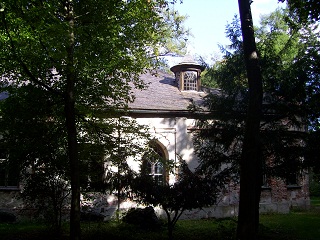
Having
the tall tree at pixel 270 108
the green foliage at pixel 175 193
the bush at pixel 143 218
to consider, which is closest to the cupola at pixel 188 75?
the tall tree at pixel 270 108

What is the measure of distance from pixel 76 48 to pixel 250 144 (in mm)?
5374

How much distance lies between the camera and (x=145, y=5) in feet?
30.8

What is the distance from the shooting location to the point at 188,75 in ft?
64.9

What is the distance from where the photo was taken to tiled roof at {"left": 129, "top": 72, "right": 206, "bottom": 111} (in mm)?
17016

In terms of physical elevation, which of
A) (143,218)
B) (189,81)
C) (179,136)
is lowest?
(143,218)

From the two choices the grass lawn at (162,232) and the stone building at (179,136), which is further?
the stone building at (179,136)

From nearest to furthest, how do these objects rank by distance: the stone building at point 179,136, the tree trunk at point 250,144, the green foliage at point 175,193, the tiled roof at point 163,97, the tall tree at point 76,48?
the tall tree at point 76,48
the tree trunk at point 250,144
the green foliage at point 175,193
the stone building at point 179,136
the tiled roof at point 163,97

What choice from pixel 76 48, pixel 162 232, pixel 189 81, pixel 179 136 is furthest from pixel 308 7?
pixel 189 81

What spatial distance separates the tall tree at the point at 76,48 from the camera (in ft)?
24.7

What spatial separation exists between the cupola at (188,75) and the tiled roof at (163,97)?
0.34 meters

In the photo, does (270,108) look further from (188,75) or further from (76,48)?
(188,75)

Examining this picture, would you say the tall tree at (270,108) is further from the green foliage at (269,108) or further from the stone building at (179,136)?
the stone building at (179,136)

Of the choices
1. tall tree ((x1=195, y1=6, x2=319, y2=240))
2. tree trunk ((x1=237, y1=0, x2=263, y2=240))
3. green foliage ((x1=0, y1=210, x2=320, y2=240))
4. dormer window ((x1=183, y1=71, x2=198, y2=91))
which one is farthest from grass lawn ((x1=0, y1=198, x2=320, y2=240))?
dormer window ((x1=183, y1=71, x2=198, y2=91))

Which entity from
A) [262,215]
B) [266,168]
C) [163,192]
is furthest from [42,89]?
[262,215]
